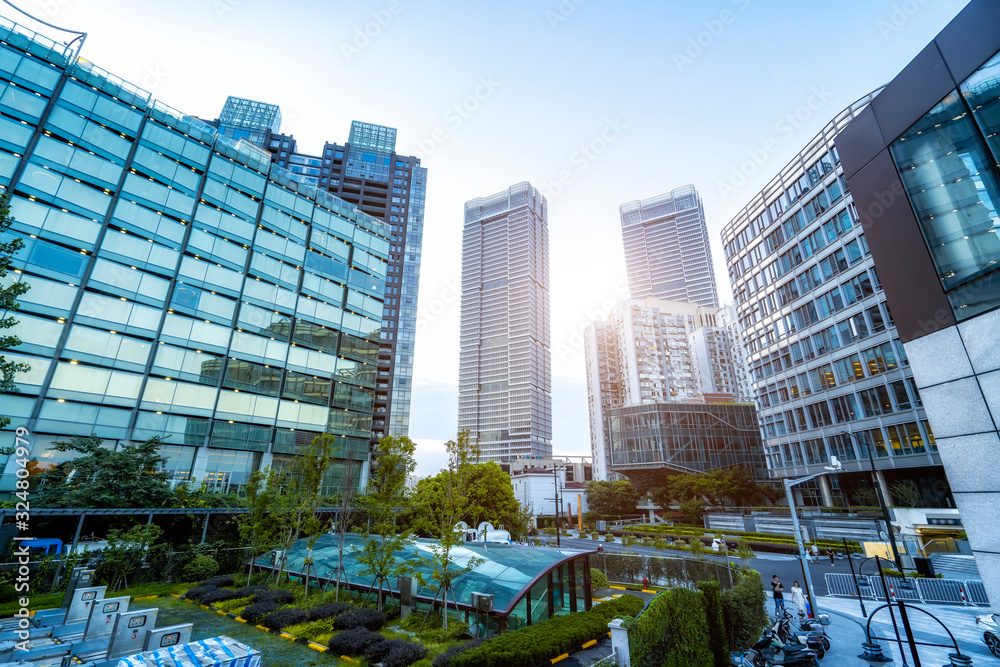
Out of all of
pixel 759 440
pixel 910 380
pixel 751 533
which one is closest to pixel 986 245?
pixel 910 380

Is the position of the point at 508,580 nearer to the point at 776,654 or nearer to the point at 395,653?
the point at 395,653

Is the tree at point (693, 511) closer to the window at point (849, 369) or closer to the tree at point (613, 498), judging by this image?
the tree at point (613, 498)

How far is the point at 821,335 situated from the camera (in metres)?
50.6

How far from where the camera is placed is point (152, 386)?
36.1 metres

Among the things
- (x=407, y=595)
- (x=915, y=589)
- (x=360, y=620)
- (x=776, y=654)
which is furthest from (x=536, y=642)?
(x=915, y=589)

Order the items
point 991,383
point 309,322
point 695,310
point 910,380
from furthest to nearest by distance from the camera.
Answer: point 695,310 < point 309,322 < point 910,380 < point 991,383

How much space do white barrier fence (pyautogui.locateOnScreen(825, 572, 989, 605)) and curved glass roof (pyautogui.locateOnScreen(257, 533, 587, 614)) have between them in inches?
592

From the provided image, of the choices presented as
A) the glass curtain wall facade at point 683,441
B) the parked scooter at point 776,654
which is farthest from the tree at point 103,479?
the glass curtain wall facade at point 683,441

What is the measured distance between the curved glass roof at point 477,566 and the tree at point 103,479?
1077cm

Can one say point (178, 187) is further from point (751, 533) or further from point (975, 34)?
point (751, 533)

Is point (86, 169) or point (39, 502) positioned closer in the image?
point (39, 502)

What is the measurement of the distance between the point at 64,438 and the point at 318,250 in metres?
28.5

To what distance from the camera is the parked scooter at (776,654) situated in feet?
40.4

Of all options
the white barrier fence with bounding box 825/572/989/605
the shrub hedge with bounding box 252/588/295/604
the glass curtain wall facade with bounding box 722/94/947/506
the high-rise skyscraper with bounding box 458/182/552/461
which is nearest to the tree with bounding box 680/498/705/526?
the glass curtain wall facade with bounding box 722/94/947/506
